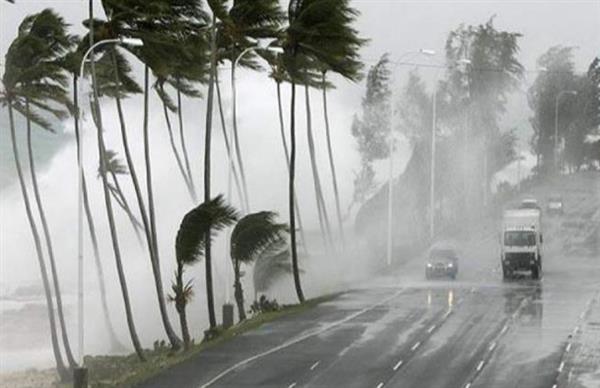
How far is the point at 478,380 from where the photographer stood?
1246 inches

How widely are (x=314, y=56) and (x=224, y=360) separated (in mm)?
19531

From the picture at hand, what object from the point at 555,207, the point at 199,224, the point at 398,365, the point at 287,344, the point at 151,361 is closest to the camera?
the point at 398,365

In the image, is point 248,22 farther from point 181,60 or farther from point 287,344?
point 287,344

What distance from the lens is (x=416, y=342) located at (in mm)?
38188

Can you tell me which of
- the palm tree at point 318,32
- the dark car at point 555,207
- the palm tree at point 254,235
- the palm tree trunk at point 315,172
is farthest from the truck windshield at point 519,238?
the dark car at point 555,207

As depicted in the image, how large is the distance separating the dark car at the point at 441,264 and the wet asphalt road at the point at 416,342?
4651mm

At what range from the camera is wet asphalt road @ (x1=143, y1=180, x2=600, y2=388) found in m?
32.4

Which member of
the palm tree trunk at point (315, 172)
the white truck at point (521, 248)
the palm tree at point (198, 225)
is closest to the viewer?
the palm tree at point (198, 225)

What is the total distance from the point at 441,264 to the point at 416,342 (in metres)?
25.0

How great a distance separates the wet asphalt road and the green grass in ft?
2.43

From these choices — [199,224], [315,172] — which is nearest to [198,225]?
[199,224]

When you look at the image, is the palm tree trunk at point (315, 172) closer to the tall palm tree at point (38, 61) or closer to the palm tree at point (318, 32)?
the palm tree at point (318, 32)

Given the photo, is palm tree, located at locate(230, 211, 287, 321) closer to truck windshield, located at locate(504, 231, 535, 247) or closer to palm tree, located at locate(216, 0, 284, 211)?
palm tree, located at locate(216, 0, 284, 211)

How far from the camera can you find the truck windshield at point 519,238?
5963cm
